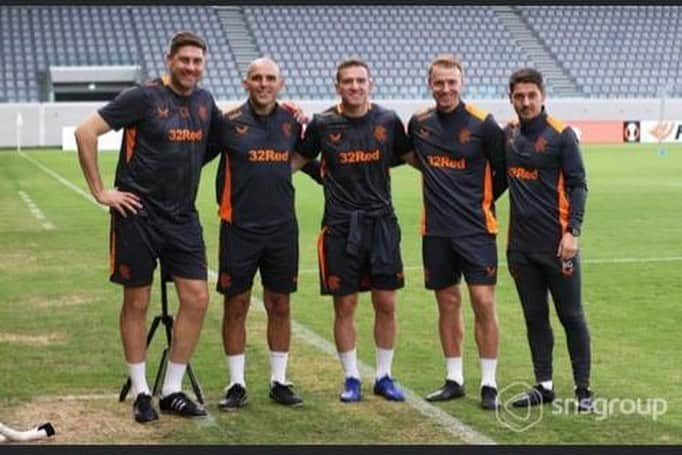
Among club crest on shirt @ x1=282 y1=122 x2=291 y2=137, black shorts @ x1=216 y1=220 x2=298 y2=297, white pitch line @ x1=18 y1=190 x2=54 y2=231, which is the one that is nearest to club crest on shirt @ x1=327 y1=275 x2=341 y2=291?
black shorts @ x1=216 y1=220 x2=298 y2=297

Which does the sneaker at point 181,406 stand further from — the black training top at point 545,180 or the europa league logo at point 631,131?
the europa league logo at point 631,131

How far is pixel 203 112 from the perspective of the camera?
623cm

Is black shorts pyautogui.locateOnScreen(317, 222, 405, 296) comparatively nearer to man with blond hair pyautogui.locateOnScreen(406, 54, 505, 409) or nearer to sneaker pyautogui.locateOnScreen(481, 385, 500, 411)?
man with blond hair pyautogui.locateOnScreen(406, 54, 505, 409)

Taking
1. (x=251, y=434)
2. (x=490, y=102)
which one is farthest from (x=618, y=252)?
(x=490, y=102)

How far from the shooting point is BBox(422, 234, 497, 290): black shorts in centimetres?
651

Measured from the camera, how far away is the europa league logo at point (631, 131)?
150 ft

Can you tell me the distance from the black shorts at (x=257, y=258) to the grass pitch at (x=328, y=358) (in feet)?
2.22

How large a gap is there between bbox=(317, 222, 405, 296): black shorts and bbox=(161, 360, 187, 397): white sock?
37.7 inches

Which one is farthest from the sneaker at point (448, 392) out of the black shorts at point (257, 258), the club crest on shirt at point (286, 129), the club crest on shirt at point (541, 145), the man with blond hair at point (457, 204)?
the club crest on shirt at point (286, 129)

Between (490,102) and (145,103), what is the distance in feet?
136

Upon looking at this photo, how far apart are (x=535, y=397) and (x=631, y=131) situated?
41265mm

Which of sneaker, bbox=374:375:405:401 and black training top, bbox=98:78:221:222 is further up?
black training top, bbox=98:78:221:222

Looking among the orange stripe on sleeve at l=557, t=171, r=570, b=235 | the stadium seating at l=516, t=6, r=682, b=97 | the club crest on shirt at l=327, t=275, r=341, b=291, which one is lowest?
the club crest on shirt at l=327, t=275, r=341, b=291

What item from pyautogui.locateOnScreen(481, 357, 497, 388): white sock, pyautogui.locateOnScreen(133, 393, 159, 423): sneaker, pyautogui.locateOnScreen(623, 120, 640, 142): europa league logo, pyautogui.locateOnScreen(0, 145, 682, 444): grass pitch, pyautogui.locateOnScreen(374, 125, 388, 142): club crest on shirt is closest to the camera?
pyautogui.locateOnScreen(0, 145, 682, 444): grass pitch
